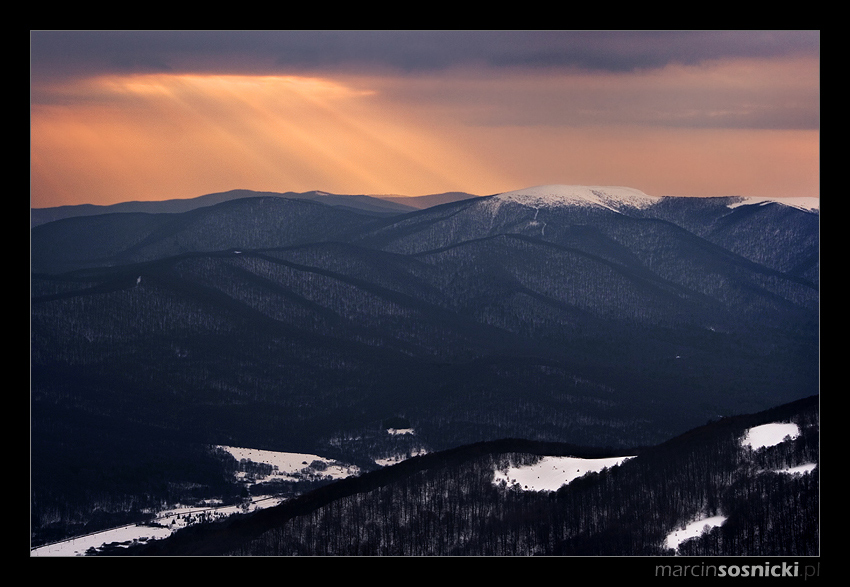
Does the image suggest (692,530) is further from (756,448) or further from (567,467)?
Answer: (567,467)

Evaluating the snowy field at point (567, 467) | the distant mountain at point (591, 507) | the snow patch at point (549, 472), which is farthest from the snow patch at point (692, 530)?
the snow patch at point (549, 472)

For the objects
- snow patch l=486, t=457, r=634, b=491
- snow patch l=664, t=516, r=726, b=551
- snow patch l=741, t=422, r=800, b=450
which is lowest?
snow patch l=664, t=516, r=726, b=551

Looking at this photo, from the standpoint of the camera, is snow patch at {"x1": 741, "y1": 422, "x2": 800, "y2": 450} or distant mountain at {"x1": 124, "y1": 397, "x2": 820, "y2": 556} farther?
snow patch at {"x1": 741, "y1": 422, "x2": 800, "y2": 450}

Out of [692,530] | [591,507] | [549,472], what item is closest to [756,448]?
[692,530]

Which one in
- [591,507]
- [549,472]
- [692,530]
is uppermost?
[549,472]

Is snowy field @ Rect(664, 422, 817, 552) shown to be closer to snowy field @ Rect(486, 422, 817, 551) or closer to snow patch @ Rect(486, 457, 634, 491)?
snowy field @ Rect(486, 422, 817, 551)

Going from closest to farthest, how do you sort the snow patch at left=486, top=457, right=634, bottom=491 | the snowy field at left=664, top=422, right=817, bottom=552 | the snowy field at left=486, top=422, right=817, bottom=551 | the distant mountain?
the distant mountain
the snowy field at left=664, top=422, right=817, bottom=552
the snowy field at left=486, top=422, right=817, bottom=551
the snow patch at left=486, top=457, right=634, bottom=491

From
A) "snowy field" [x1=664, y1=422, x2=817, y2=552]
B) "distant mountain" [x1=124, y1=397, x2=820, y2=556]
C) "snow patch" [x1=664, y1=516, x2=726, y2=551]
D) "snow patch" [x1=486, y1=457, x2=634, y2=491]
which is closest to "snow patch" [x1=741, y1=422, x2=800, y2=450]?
"snowy field" [x1=664, y1=422, x2=817, y2=552]

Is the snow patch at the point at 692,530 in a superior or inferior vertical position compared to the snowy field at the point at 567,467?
inferior

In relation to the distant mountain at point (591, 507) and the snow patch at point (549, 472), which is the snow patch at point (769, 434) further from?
the snow patch at point (549, 472)
